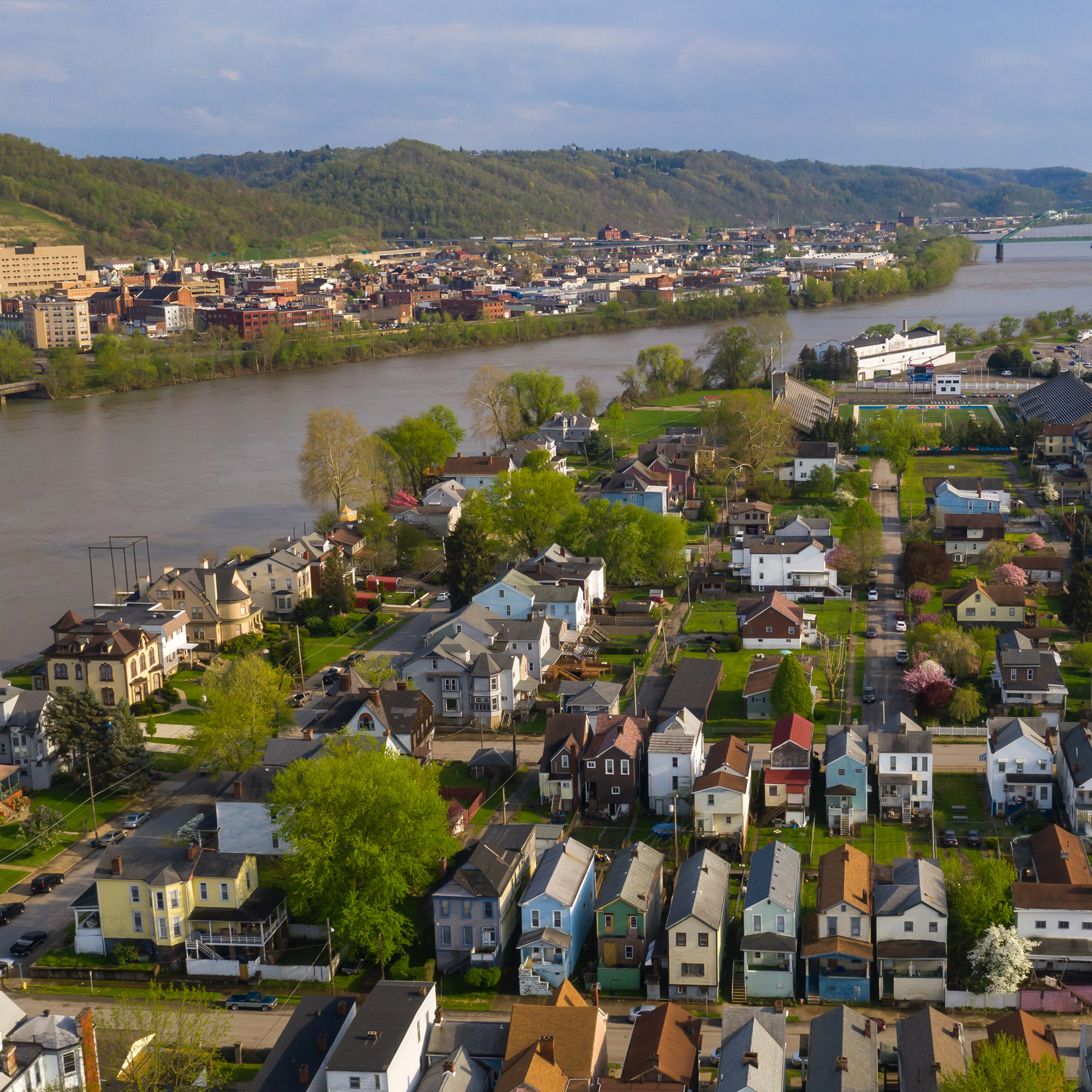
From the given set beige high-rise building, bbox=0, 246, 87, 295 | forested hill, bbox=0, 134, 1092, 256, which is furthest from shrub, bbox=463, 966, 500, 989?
forested hill, bbox=0, 134, 1092, 256

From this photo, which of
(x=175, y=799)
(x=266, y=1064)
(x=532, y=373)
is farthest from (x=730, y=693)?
(x=532, y=373)

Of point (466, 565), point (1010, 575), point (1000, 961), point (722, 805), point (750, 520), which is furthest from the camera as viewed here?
point (750, 520)

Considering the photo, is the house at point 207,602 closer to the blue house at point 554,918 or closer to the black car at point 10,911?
the black car at point 10,911

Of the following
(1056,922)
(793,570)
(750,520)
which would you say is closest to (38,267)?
(750,520)

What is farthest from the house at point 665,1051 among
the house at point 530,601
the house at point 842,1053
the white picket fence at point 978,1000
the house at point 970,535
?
the house at point 970,535

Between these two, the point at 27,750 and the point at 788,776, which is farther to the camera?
the point at 27,750

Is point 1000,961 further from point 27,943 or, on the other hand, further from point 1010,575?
point 1010,575

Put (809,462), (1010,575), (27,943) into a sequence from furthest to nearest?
(809,462) < (1010,575) < (27,943)
